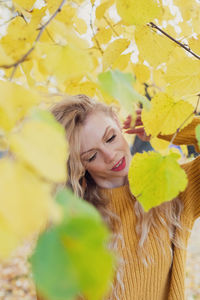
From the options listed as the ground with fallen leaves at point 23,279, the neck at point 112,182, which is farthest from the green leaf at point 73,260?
the ground with fallen leaves at point 23,279

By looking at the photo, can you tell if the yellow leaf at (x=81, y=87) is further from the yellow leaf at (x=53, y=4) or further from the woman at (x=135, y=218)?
the woman at (x=135, y=218)

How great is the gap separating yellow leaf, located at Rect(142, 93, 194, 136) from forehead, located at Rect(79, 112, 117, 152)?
52cm

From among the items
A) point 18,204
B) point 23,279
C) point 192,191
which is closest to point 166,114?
point 18,204

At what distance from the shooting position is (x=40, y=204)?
0.85 ft

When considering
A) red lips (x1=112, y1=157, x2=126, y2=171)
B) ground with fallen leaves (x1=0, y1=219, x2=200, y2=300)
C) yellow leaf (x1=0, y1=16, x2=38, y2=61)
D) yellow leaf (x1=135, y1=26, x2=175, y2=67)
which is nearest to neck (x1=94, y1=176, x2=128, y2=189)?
red lips (x1=112, y1=157, x2=126, y2=171)

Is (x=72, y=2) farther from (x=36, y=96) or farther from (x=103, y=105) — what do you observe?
(x=36, y=96)

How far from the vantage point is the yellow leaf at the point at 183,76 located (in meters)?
0.71

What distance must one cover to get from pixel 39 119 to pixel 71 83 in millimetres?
648

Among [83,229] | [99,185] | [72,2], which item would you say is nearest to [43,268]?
[83,229]

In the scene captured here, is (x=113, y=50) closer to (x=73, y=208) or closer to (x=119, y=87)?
(x=119, y=87)

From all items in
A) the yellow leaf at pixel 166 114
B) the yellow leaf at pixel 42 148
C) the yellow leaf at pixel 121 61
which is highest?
the yellow leaf at pixel 42 148

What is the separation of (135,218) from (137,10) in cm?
100

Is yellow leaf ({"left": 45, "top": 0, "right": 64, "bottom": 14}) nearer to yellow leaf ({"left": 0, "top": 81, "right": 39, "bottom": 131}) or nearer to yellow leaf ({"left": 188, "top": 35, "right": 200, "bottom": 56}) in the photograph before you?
yellow leaf ({"left": 188, "top": 35, "right": 200, "bottom": 56})

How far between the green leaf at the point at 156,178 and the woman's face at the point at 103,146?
25.5 inches
